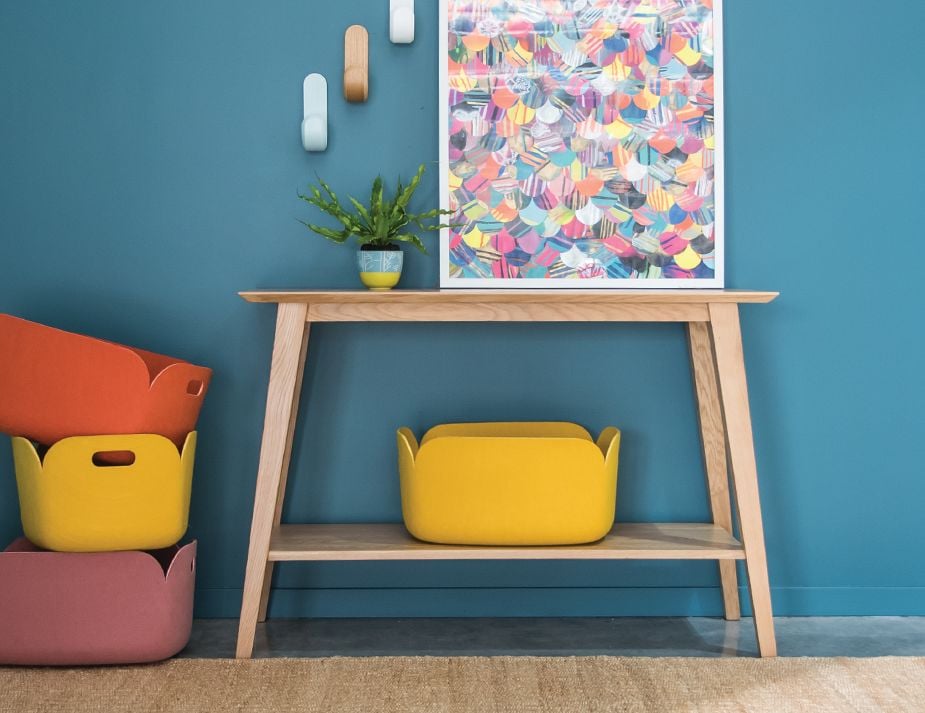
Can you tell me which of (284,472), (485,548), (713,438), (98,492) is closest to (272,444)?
(284,472)

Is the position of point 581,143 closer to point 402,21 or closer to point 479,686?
point 402,21

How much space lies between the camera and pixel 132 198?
2.19 meters

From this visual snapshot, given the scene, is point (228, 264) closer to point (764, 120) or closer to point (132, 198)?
point (132, 198)

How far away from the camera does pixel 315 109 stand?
7.05 feet

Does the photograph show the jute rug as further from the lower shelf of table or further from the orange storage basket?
the orange storage basket

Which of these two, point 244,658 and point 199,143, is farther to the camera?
point 199,143

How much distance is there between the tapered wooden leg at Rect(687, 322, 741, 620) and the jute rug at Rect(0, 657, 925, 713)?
0.92 feet

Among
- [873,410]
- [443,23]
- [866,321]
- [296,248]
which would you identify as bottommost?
[873,410]

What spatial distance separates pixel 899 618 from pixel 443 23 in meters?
1.69

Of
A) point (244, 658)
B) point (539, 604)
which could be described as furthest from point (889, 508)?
point (244, 658)

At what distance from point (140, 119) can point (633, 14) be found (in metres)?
1.12

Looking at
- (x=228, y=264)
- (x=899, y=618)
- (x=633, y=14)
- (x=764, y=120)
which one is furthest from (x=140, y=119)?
(x=899, y=618)

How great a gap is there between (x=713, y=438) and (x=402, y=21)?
1.14 m

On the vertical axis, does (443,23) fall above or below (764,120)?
above
